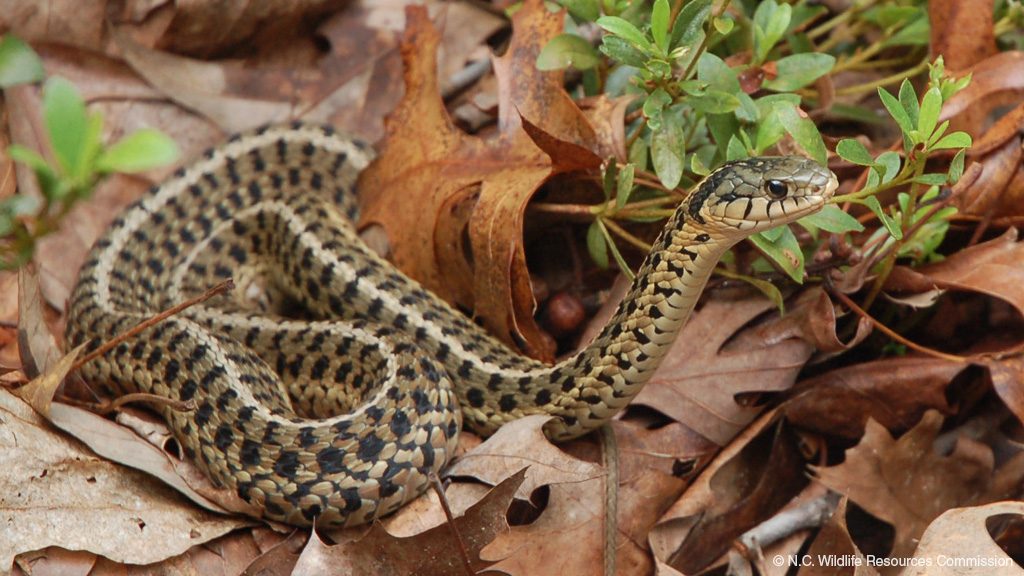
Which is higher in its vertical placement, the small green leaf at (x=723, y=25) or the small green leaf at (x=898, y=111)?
the small green leaf at (x=723, y=25)

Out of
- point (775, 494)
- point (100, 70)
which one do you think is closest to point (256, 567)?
point (775, 494)

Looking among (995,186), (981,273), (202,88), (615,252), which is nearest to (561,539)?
(615,252)

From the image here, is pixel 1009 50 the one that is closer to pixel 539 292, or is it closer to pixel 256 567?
pixel 539 292

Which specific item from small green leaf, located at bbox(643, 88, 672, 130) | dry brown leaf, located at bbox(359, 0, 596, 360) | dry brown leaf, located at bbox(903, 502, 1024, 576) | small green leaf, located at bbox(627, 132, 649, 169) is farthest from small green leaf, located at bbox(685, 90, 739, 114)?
dry brown leaf, located at bbox(903, 502, 1024, 576)

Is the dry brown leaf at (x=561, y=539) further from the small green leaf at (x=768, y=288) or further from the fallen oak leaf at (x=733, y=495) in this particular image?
the small green leaf at (x=768, y=288)

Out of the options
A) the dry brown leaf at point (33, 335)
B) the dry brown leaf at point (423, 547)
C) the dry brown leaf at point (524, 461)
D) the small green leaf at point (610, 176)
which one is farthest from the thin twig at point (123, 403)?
the small green leaf at point (610, 176)

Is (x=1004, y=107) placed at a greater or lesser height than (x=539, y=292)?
greater
